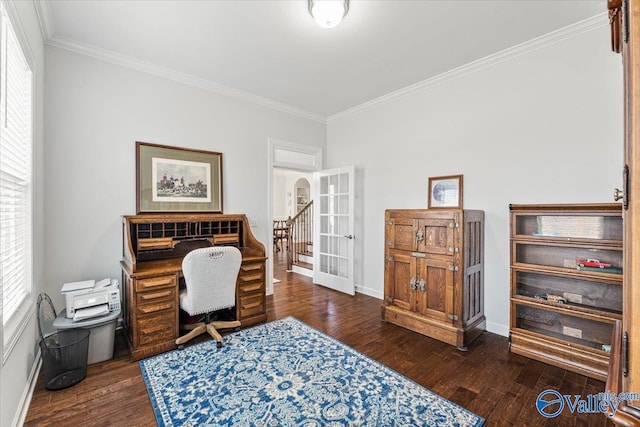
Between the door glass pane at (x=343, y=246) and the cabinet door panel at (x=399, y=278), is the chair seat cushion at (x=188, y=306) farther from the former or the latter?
the door glass pane at (x=343, y=246)

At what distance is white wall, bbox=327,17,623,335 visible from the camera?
8.14ft

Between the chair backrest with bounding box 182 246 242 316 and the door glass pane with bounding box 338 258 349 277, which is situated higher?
the chair backrest with bounding box 182 246 242 316

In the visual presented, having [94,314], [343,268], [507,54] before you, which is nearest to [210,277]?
[94,314]

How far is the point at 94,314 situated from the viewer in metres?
2.40

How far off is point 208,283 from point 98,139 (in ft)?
6.38

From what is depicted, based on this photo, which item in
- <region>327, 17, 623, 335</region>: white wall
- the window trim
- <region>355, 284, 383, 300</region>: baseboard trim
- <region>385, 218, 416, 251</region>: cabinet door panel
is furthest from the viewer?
<region>355, 284, 383, 300</region>: baseboard trim

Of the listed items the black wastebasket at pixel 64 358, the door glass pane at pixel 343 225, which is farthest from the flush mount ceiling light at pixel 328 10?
the black wastebasket at pixel 64 358

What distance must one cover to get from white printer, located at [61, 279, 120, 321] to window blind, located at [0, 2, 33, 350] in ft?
0.91

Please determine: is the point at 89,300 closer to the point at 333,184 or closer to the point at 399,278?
the point at 399,278

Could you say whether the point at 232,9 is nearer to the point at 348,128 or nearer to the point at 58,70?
the point at 58,70

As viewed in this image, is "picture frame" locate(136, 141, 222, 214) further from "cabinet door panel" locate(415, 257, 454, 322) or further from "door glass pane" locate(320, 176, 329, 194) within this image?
"cabinet door panel" locate(415, 257, 454, 322)

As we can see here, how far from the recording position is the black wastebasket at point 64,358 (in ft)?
6.95

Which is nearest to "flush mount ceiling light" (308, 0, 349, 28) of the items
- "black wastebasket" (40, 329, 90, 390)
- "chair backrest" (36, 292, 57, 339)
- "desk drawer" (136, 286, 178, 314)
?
"desk drawer" (136, 286, 178, 314)

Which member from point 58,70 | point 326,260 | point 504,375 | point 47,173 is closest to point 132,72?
point 58,70
